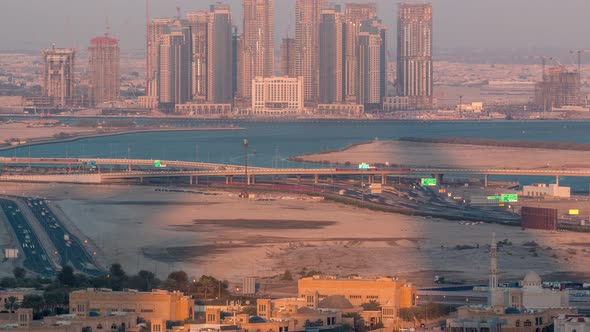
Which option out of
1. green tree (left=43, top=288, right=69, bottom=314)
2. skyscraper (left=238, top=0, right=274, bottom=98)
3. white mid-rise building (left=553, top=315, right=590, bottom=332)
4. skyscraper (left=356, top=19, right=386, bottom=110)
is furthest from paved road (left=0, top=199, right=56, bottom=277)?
skyscraper (left=238, top=0, right=274, bottom=98)

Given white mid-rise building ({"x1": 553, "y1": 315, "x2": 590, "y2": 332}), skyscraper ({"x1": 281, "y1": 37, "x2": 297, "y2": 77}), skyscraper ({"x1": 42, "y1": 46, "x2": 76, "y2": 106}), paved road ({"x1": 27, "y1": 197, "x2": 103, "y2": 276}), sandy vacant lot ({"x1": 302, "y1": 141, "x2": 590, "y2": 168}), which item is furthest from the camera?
skyscraper ({"x1": 281, "y1": 37, "x2": 297, "y2": 77})

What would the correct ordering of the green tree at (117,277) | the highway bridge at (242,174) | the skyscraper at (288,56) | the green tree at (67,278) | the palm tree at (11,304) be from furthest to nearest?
the skyscraper at (288,56), the highway bridge at (242,174), the green tree at (67,278), the green tree at (117,277), the palm tree at (11,304)

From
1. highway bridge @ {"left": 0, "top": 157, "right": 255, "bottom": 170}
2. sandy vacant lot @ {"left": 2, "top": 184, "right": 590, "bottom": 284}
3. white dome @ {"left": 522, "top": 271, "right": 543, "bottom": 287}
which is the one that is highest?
white dome @ {"left": 522, "top": 271, "right": 543, "bottom": 287}

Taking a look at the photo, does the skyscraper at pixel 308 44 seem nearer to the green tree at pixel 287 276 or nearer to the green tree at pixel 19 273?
the green tree at pixel 19 273

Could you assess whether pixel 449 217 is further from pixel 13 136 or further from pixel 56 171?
pixel 13 136

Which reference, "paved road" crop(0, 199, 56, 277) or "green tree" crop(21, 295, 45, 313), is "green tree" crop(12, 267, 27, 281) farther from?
"green tree" crop(21, 295, 45, 313)

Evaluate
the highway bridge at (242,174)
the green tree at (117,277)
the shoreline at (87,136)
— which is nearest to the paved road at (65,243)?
the green tree at (117,277)

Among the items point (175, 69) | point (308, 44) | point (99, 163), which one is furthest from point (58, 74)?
point (99, 163)
